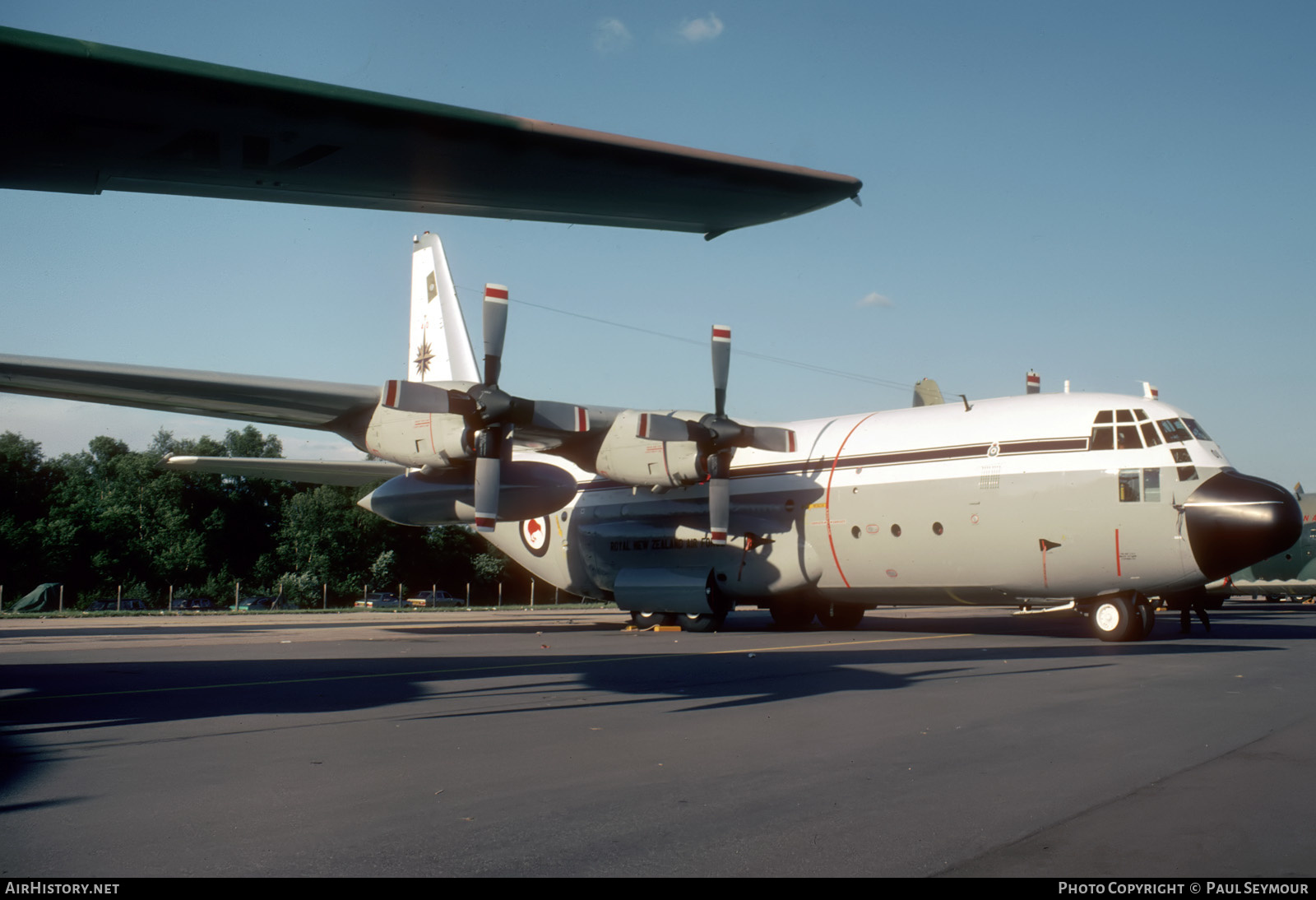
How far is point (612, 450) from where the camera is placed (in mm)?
18906

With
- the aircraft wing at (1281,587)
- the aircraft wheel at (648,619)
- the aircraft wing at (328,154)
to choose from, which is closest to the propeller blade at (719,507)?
the aircraft wheel at (648,619)

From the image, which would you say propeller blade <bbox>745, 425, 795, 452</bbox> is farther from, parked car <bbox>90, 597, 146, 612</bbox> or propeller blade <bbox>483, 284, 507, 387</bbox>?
parked car <bbox>90, 597, 146, 612</bbox>

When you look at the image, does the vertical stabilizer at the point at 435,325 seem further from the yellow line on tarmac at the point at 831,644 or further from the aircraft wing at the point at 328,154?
the aircraft wing at the point at 328,154

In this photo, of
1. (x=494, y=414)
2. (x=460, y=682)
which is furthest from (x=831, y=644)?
(x=460, y=682)

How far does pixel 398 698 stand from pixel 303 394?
741 centimetres

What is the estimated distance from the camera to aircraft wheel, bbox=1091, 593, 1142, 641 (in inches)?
620

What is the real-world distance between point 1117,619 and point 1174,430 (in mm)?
3233

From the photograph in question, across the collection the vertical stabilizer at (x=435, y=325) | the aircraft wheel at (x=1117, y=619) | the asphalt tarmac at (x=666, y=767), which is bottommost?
the asphalt tarmac at (x=666, y=767)

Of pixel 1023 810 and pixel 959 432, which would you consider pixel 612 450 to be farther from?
pixel 1023 810

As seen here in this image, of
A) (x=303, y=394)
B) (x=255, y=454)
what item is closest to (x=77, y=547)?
(x=255, y=454)

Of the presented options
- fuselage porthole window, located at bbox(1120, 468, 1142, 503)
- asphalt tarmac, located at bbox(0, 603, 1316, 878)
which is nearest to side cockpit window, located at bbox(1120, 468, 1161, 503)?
fuselage porthole window, located at bbox(1120, 468, 1142, 503)

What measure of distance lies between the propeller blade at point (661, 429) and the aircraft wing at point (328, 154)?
533 inches

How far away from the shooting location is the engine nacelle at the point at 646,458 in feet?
60.5

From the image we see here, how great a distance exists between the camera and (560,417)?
55.3ft
